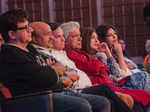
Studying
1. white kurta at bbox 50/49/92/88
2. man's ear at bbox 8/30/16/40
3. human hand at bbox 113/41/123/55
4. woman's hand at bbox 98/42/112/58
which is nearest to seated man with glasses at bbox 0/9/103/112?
man's ear at bbox 8/30/16/40

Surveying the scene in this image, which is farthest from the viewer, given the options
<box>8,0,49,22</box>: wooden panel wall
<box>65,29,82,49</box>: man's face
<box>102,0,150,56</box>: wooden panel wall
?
<box>8,0,49,22</box>: wooden panel wall

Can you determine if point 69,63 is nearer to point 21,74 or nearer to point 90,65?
point 90,65

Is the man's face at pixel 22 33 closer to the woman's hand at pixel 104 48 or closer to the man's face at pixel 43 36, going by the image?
the man's face at pixel 43 36

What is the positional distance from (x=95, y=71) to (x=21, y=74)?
3.80 ft

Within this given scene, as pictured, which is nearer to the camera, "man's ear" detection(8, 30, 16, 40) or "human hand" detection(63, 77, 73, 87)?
"man's ear" detection(8, 30, 16, 40)

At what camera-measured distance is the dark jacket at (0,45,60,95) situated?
86.7 inches

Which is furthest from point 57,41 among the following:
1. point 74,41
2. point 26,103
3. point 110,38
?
point 110,38

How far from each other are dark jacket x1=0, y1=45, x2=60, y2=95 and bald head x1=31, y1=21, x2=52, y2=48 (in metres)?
0.59

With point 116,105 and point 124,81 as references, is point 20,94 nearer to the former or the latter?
point 116,105

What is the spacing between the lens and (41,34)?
9.43ft

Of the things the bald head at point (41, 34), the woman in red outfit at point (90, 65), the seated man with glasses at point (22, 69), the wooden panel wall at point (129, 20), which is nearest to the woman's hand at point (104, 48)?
the woman in red outfit at point (90, 65)

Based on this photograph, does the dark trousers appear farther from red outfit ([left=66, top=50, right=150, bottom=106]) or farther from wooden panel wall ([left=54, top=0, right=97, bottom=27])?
wooden panel wall ([left=54, top=0, right=97, bottom=27])

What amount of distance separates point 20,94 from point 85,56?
48.6 inches

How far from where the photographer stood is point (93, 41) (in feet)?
11.8
